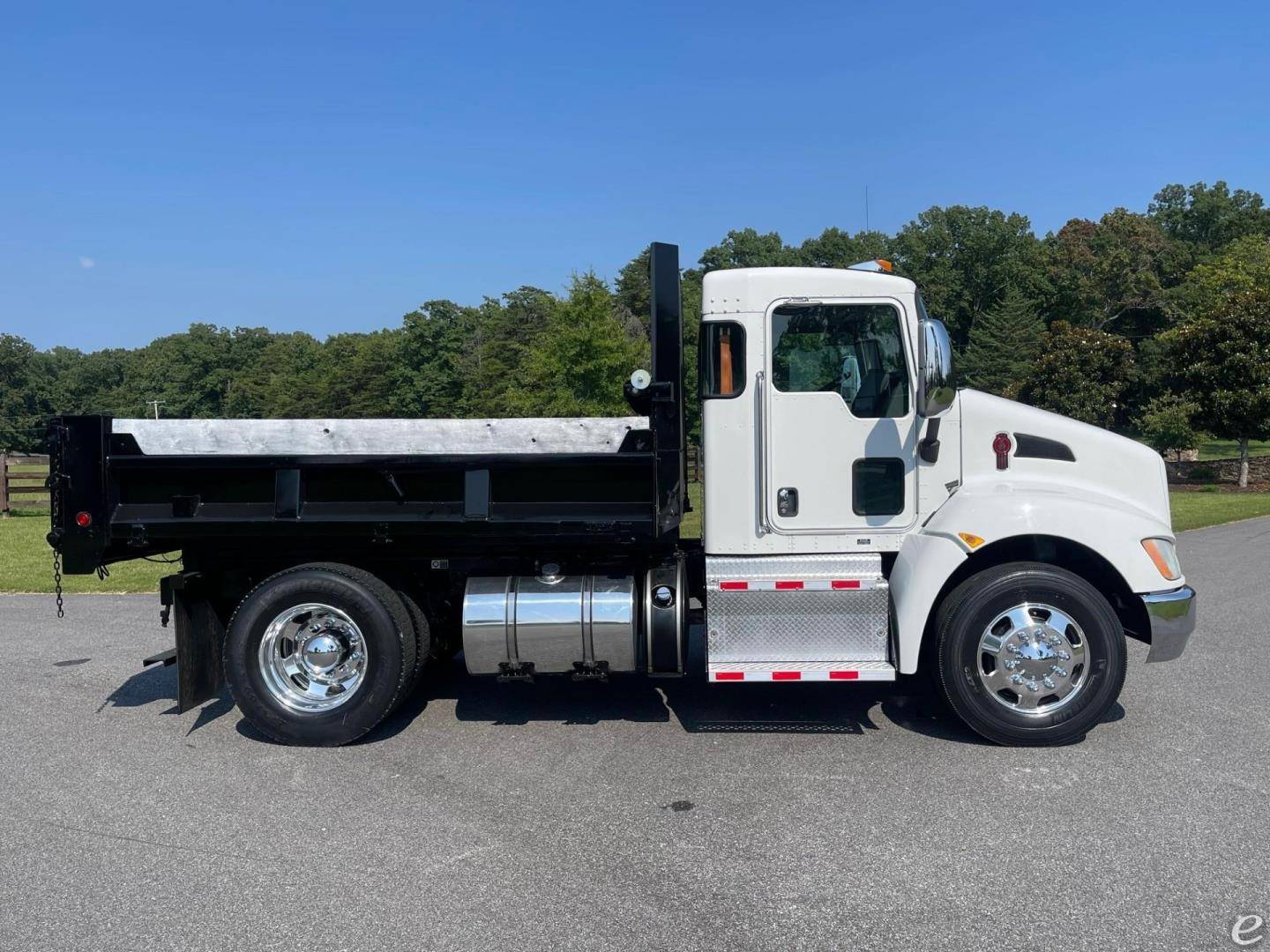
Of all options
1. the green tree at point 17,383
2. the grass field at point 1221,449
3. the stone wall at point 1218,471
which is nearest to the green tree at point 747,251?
the grass field at point 1221,449

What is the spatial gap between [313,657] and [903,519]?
3604 mm

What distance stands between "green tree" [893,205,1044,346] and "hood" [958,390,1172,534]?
7373 cm

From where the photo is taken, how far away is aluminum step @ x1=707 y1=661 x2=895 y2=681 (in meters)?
5.35

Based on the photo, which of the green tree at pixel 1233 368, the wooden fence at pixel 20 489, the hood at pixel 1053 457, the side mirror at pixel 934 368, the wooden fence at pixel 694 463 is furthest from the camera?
the green tree at pixel 1233 368

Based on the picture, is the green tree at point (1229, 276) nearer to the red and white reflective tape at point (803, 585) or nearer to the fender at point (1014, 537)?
the fender at point (1014, 537)

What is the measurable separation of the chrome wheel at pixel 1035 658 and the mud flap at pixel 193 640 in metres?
4.61

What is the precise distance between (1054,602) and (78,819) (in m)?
5.12

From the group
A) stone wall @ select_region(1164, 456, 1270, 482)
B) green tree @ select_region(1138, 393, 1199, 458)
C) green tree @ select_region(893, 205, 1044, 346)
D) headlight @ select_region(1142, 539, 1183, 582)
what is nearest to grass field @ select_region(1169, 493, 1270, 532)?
stone wall @ select_region(1164, 456, 1270, 482)

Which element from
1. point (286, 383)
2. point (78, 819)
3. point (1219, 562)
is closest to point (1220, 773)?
point (78, 819)

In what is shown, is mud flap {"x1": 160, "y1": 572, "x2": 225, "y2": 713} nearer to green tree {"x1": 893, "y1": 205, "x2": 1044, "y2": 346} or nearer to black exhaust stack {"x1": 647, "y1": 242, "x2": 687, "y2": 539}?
black exhaust stack {"x1": 647, "y1": 242, "x2": 687, "y2": 539}

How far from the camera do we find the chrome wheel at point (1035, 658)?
529 cm

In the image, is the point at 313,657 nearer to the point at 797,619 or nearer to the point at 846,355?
the point at 797,619

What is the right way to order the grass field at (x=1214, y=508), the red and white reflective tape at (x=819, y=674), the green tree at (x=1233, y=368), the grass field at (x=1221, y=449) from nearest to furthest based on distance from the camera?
the red and white reflective tape at (x=819, y=674)
the grass field at (x=1214, y=508)
the green tree at (x=1233, y=368)
the grass field at (x=1221, y=449)

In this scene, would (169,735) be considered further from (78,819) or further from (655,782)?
(655,782)
